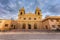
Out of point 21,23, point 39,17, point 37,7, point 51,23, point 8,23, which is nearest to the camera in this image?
point 51,23

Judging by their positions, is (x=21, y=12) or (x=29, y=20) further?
(x=21, y=12)

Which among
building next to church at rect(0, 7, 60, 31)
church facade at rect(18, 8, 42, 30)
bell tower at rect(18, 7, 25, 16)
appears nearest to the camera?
building next to church at rect(0, 7, 60, 31)

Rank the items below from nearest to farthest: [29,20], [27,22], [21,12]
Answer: [27,22], [29,20], [21,12]

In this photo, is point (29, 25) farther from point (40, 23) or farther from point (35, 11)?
point (35, 11)

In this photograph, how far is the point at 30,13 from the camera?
34250 mm

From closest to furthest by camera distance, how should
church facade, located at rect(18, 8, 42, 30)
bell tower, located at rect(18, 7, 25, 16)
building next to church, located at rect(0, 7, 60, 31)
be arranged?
building next to church, located at rect(0, 7, 60, 31), church facade, located at rect(18, 8, 42, 30), bell tower, located at rect(18, 7, 25, 16)

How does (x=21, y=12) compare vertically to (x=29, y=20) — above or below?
above

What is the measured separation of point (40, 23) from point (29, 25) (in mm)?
4232

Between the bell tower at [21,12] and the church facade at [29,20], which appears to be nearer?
the church facade at [29,20]

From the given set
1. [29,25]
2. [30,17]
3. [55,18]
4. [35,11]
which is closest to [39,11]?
[35,11]

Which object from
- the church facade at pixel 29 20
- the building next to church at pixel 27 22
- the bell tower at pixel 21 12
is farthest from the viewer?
the bell tower at pixel 21 12

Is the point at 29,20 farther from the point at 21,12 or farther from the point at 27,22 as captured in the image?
the point at 21,12

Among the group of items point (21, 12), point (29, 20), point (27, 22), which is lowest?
point (27, 22)

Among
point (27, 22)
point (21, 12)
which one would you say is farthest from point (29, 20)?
point (21, 12)
